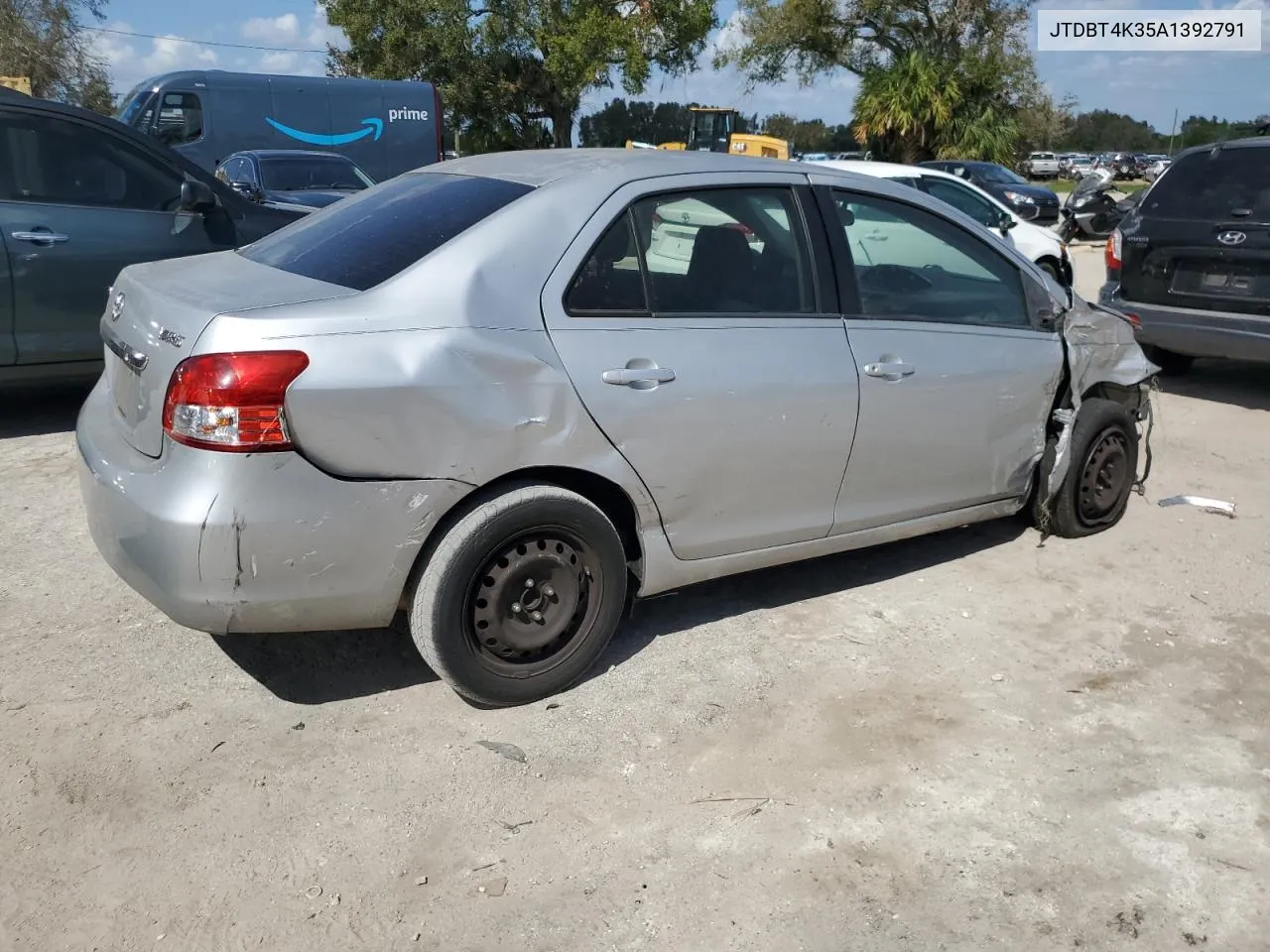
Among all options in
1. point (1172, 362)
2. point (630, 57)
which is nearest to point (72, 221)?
point (1172, 362)

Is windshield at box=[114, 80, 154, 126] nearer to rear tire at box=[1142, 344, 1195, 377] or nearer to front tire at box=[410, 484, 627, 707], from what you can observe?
rear tire at box=[1142, 344, 1195, 377]

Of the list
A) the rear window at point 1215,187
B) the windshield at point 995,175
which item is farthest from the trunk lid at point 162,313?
the windshield at point 995,175

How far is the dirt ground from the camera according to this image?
2.64 meters

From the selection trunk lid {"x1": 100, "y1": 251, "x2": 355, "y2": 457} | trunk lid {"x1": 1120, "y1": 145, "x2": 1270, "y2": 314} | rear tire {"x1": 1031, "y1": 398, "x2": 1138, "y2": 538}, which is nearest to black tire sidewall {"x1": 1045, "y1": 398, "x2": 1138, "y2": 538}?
rear tire {"x1": 1031, "y1": 398, "x2": 1138, "y2": 538}

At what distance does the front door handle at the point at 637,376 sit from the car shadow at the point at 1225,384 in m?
6.06

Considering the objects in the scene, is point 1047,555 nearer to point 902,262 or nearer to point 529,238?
point 902,262

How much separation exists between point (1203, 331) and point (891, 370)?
170 inches

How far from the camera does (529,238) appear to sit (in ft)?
10.9

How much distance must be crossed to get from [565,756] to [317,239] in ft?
6.20

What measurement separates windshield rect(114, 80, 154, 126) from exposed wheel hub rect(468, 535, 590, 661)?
18565 mm

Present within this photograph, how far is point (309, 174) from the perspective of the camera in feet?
41.1

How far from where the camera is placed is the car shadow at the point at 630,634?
146 inches

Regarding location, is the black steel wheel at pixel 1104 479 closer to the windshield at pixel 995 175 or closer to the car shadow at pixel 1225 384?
the car shadow at pixel 1225 384

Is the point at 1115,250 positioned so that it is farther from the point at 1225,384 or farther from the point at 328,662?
the point at 328,662
